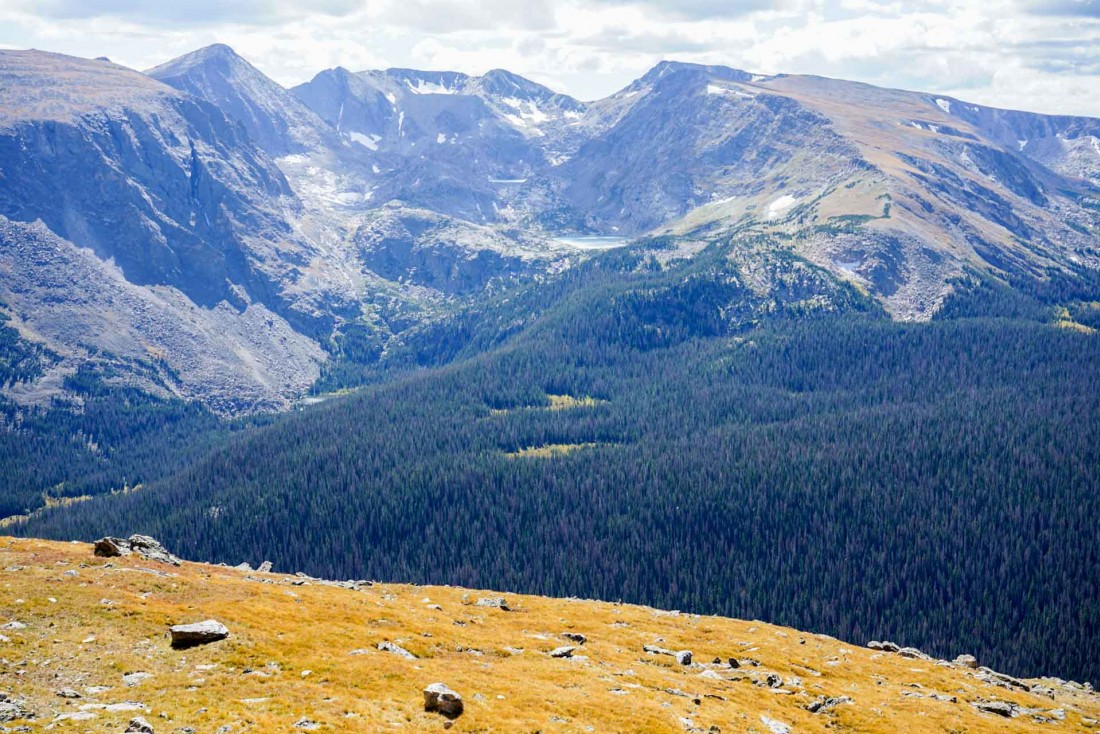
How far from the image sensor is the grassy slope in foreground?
49625mm

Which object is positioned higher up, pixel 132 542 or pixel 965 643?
pixel 132 542

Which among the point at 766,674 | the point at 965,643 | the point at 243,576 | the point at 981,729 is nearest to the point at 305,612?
the point at 243,576

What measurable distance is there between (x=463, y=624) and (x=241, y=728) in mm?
37842

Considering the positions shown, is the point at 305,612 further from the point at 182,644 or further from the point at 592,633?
the point at 592,633

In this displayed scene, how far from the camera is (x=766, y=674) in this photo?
75.3 m

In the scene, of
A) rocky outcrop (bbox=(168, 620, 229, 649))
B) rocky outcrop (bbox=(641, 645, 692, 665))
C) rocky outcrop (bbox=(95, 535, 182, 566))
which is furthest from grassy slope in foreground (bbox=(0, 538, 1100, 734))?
rocky outcrop (bbox=(95, 535, 182, 566))

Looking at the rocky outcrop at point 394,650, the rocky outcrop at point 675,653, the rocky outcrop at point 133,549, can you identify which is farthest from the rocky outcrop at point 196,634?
the rocky outcrop at point 675,653

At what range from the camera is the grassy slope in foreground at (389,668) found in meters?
49.6

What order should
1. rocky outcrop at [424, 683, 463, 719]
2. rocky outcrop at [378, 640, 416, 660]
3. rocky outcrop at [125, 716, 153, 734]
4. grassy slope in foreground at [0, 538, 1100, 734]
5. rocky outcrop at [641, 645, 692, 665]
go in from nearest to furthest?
rocky outcrop at [125, 716, 153, 734], grassy slope in foreground at [0, 538, 1100, 734], rocky outcrop at [424, 683, 463, 719], rocky outcrop at [378, 640, 416, 660], rocky outcrop at [641, 645, 692, 665]

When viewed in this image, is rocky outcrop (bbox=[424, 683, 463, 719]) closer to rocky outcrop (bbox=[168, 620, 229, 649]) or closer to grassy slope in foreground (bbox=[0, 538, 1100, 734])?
grassy slope in foreground (bbox=[0, 538, 1100, 734])

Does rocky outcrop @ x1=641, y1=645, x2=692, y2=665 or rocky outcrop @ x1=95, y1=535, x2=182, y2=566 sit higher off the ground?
rocky outcrop @ x1=95, y1=535, x2=182, y2=566

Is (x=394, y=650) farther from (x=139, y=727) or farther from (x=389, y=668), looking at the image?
(x=139, y=727)

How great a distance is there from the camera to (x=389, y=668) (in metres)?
57.0

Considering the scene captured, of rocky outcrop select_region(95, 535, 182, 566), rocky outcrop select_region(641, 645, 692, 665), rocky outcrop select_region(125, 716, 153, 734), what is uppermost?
rocky outcrop select_region(125, 716, 153, 734)
